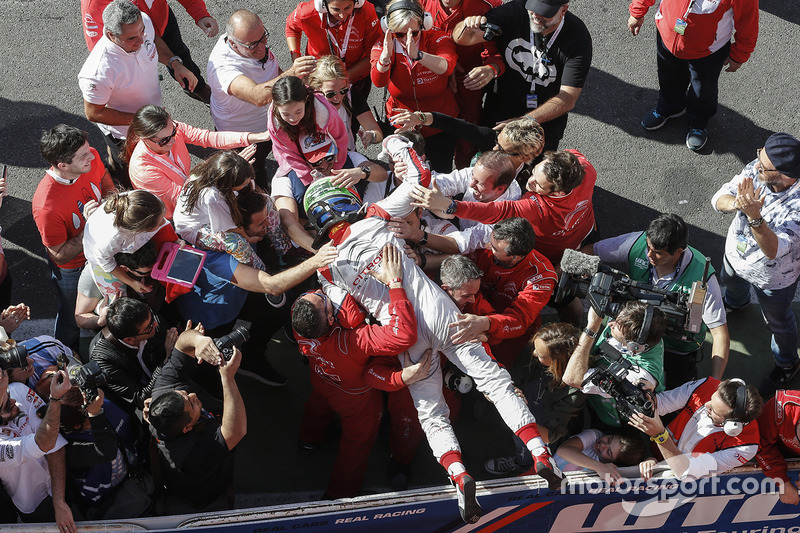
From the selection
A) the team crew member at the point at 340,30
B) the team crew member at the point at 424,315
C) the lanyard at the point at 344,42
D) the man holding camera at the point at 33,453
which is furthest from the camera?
the lanyard at the point at 344,42

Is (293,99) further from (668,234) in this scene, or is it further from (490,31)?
(668,234)

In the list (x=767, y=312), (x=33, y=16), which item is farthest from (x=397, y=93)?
(x=33, y=16)

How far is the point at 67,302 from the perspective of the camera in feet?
17.3

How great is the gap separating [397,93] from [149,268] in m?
2.38

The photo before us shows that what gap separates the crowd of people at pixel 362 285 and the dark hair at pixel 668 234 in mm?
19

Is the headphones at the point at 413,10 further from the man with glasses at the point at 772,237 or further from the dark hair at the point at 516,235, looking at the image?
the man with glasses at the point at 772,237

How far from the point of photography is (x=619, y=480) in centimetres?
420

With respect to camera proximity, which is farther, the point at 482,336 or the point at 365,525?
the point at 482,336

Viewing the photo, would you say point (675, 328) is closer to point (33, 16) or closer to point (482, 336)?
point (482, 336)

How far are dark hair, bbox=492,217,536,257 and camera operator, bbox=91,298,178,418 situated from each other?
2043mm

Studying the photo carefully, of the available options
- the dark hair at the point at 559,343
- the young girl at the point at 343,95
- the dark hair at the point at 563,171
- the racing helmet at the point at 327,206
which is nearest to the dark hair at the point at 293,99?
the young girl at the point at 343,95

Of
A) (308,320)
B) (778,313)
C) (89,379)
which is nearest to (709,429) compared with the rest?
(778,313)

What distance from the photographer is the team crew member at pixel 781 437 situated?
13.8ft

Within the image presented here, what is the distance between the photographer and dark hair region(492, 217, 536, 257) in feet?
14.7
